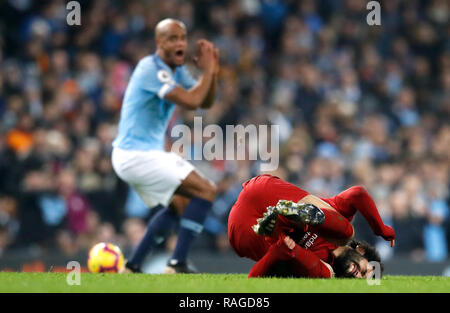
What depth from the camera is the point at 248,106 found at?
12180mm

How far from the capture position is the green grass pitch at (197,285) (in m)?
4.82

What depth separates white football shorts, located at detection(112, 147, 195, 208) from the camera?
669cm

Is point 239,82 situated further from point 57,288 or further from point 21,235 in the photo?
point 57,288

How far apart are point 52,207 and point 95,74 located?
2.52 meters

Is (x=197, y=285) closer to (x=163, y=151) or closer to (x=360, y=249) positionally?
(x=360, y=249)

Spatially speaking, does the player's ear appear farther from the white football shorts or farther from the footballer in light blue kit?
the white football shorts

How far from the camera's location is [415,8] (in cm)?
1520

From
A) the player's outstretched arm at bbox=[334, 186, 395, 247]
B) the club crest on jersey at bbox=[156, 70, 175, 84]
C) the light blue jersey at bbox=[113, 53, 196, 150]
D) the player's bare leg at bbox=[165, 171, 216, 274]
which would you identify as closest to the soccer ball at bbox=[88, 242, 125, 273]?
the player's bare leg at bbox=[165, 171, 216, 274]

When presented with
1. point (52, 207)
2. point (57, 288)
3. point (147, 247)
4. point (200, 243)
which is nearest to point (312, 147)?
point (200, 243)

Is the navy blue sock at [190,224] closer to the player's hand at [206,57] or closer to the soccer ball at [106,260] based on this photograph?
the soccer ball at [106,260]

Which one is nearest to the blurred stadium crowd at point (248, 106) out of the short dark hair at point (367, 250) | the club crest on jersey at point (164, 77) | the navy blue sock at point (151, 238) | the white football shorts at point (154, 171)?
the navy blue sock at point (151, 238)

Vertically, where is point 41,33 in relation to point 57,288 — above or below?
above

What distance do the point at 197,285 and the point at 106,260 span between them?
7.09ft

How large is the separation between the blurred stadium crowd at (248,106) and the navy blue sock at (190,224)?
3.32 meters
